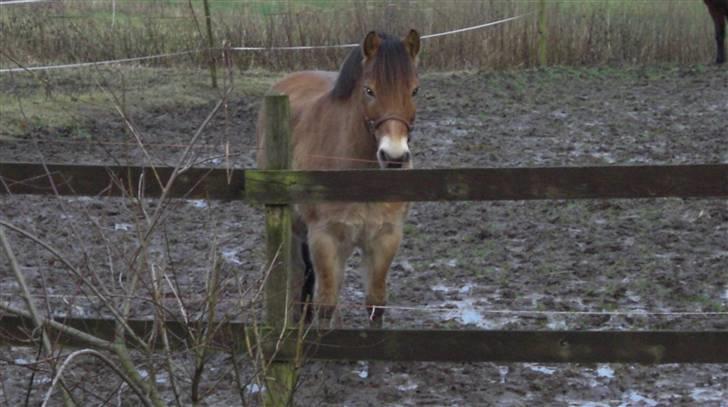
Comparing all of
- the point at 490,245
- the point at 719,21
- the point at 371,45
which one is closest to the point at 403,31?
the point at 719,21

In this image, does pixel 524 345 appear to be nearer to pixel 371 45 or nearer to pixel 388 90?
pixel 388 90

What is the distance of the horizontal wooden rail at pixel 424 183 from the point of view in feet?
13.3

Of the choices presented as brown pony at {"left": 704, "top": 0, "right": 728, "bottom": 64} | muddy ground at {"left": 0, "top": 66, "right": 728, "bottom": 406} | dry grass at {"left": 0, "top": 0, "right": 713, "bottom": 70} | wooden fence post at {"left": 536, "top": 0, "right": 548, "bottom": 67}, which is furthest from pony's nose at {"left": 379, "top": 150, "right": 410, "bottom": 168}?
brown pony at {"left": 704, "top": 0, "right": 728, "bottom": 64}

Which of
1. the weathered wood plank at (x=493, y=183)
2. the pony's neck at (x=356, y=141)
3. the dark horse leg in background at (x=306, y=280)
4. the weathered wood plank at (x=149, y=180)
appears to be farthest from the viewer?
the dark horse leg in background at (x=306, y=280)

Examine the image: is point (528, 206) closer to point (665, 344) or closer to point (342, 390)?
point (342, 390)

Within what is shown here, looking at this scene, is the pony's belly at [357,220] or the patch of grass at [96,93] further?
the patch of grass at [96,93]

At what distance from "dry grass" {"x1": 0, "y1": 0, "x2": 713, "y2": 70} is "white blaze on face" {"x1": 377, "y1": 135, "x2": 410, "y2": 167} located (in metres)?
11.0

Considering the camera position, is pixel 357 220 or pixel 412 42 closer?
pixel 357 220

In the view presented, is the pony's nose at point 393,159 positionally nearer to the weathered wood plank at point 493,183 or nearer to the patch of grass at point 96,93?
the weathered wood plank at point 493,183

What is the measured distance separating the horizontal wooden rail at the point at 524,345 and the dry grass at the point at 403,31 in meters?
12.1

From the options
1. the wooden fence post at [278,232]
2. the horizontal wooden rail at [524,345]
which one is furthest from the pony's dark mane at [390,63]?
the horizontal wooden rail at [524,345]

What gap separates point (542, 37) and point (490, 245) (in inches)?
350

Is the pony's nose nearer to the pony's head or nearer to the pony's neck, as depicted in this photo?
the pony's head

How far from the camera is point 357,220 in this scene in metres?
5.60
